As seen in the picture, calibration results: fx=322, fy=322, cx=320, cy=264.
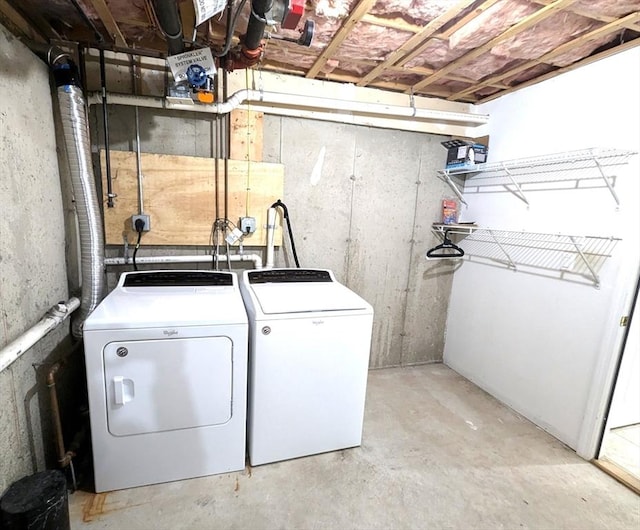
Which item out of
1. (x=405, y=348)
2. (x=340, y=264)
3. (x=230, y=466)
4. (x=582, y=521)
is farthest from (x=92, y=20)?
(x=582, y=521)

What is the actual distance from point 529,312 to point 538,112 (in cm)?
146

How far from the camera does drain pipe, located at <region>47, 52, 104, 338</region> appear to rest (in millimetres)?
1682

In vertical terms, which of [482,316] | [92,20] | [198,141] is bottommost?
[482,316]

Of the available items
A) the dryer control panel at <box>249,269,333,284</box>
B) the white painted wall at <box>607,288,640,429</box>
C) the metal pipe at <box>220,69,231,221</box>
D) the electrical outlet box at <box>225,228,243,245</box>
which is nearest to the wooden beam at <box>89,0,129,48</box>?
the metal pipe at <box>220,69,231,221</box>

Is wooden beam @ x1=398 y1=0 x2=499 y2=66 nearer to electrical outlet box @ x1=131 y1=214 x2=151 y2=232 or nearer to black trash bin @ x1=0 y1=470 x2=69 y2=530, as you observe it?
electrical outlet box @ x1=131 y1=214 x2=151 y2=232

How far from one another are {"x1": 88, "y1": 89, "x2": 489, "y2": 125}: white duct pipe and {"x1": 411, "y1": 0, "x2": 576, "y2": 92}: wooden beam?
0.94 feet

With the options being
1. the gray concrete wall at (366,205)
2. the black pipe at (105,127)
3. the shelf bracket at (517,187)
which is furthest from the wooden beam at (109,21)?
the shelf bracket at (517,187)

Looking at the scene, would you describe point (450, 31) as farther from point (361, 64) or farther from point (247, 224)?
point (247, 224)

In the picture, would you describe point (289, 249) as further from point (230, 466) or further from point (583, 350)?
point (583, 350)

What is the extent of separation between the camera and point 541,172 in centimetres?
229

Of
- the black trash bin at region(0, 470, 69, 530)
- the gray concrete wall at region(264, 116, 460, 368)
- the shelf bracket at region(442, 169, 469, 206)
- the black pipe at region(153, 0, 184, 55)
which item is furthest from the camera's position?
the shelf bracket at region(442, 169, 469, 206)

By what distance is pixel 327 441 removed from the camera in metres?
1.97

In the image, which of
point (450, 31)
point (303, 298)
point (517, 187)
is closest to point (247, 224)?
point (303, 298)

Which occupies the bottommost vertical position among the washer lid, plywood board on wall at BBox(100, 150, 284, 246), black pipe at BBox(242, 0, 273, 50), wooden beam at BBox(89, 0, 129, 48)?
the washer lid
